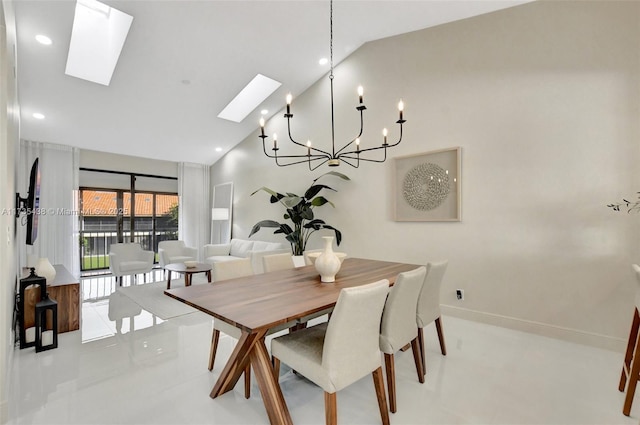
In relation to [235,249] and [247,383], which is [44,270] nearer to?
[247,383]

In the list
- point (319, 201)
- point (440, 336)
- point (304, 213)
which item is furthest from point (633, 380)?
point (304, 213)

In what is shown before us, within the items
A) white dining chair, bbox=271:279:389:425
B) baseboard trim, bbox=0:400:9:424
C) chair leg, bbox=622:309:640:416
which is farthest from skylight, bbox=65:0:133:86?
chair leg, bbox=622:309:640:416

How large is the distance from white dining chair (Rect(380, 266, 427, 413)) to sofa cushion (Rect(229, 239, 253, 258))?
4.45 m

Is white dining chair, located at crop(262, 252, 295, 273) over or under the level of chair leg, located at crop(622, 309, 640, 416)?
over

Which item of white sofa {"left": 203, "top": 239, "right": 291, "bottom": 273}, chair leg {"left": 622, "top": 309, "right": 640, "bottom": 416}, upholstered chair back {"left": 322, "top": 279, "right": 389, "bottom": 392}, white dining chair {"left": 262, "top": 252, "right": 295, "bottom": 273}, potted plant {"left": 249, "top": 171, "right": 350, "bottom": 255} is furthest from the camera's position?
white sofa {"left": 203, "top": 239, "right": 291, "bottom": 273}

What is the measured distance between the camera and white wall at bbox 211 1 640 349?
9.07 feet

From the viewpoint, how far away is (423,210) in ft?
12.7

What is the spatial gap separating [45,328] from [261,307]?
256cm

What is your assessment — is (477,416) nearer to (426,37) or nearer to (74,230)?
(426,37)

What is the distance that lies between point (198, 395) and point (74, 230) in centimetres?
561

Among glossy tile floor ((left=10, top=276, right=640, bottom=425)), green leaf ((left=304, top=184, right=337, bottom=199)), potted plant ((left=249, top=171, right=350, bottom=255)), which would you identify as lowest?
glossy tile floor ((left=10, top=276, right=640, bottom=425))

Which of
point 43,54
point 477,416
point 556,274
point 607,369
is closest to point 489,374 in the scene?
point 477,416

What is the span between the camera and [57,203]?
225 inches

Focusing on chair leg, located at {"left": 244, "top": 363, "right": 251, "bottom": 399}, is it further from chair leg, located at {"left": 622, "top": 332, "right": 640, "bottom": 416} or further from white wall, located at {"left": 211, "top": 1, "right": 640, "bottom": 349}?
white wall, located at {"left": 211, "top": 1, "right": 640, "bottom": 349}
